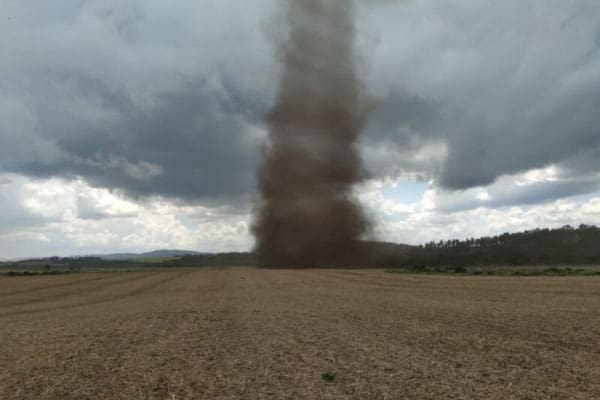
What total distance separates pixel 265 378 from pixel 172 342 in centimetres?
639

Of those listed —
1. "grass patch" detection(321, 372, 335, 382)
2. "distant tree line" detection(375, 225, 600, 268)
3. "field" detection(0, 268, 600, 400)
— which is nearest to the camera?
"field" detection(0, 268, 600, 400)

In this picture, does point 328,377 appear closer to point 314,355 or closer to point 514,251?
point 314,355

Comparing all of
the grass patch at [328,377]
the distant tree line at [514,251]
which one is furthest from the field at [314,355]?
the distant tree line at [514,251]

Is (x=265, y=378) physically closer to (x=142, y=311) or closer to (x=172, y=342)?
(x=172, y=342)

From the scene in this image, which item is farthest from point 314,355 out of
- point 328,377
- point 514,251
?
point 514,251

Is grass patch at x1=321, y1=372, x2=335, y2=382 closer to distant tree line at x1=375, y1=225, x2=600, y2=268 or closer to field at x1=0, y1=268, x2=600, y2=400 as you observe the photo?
field at x1=0, y1=268, x2=600, y2=400

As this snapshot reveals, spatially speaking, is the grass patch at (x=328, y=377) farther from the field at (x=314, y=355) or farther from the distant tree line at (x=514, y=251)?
the distant tree line at (x=514, y=251)

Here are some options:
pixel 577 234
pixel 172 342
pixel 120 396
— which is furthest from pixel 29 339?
pixel 577 234

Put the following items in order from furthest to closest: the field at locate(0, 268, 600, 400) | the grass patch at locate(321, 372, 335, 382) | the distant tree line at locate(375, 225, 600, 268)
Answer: the distant tree line at locate(375, 225, 600, 268), the grass patch at locate(321, 372, 335, 382), the field at locate(0, 268, 600, 400)

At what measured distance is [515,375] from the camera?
1088cm

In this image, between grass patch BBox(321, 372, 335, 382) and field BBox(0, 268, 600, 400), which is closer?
field BBox(0, 268, 600, 400)

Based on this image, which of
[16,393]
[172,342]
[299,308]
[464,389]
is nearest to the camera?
[464,389]

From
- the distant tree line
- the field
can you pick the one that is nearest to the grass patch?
the field

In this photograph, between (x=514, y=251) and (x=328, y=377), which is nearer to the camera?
(x=328, y=377)
